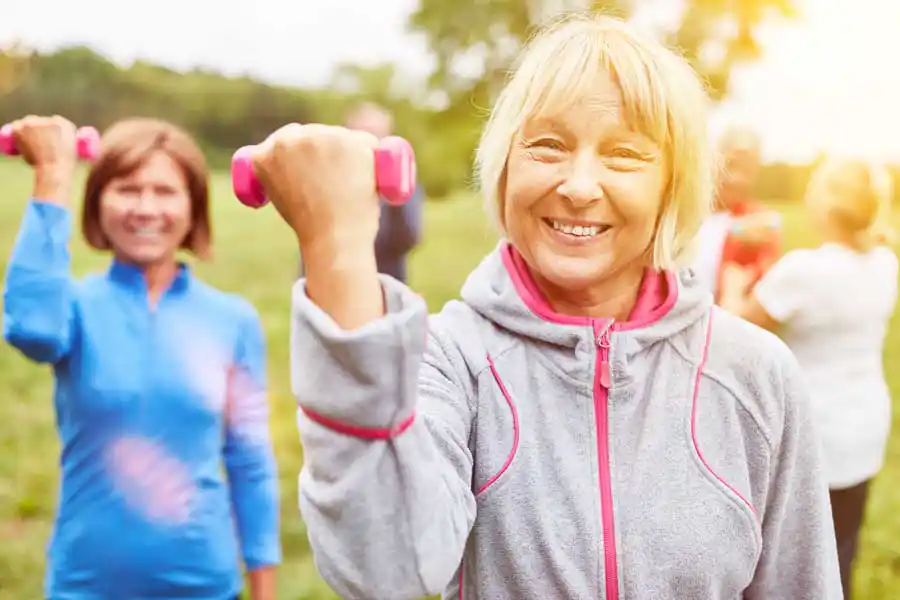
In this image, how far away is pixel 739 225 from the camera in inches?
146

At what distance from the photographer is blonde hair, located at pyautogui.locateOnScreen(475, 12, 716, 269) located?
1.32 meters

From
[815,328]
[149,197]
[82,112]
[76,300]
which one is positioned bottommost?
[815,328]

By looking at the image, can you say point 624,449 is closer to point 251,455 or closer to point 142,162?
point 251,455

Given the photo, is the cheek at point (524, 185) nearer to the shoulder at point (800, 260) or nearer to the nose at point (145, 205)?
the nose at point (145, 205)

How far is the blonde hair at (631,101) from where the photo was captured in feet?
4.34

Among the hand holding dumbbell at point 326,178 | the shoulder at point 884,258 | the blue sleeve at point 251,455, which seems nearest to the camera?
the hand holding dumbbell at point 326,178

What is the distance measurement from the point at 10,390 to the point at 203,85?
276 inches

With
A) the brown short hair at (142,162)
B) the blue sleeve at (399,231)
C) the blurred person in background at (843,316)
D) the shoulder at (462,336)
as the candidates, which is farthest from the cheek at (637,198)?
the blue sleeve at (399,231)

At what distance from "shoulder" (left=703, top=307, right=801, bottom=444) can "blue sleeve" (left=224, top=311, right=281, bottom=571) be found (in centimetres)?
150

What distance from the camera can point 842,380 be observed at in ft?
10.7

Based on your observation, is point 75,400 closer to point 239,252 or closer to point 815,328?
point 815,328

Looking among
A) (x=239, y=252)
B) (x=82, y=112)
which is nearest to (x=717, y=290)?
(x=239, y=252)

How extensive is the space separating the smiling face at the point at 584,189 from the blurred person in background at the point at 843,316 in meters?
2.00

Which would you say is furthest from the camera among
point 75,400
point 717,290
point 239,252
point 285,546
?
point 239,252
